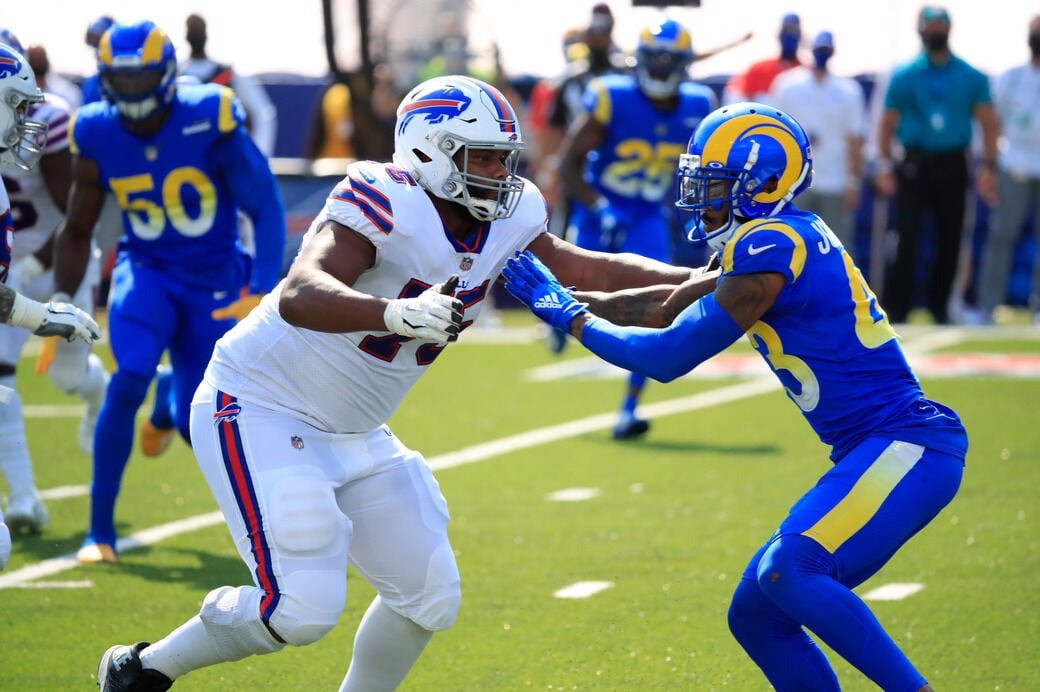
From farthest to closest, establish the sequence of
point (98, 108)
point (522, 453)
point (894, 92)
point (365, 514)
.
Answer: point (894, 92) → point (522, 453) → point (98, 108) → point (365, 514)

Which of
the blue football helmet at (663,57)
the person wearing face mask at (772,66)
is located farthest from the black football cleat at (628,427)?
the person wearing face mask at (772,66)

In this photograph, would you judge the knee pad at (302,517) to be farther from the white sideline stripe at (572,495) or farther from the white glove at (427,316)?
the white sideline stripe at (572,495)

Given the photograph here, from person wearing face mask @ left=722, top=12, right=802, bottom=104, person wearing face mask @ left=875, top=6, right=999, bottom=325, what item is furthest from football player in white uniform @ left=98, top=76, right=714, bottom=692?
person wearing face mask @ left=722, top=12, right=802, bottom=104

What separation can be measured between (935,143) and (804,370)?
9.38 m

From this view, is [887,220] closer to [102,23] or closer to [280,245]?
[102,23]

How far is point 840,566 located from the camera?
3834 millimetres

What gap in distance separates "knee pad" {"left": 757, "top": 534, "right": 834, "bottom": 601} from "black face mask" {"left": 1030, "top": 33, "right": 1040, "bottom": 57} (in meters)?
9.89

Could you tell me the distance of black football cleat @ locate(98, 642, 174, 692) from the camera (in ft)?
13.3

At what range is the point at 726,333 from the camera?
3.87 metres

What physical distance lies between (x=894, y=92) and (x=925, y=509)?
9.38 metres

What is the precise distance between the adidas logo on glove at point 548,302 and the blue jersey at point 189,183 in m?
2.50

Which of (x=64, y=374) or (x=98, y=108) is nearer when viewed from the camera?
(x=98, y=108)

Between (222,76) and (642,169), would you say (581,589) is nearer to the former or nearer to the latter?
(642,169)

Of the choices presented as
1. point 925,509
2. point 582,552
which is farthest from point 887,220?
point 925,509
